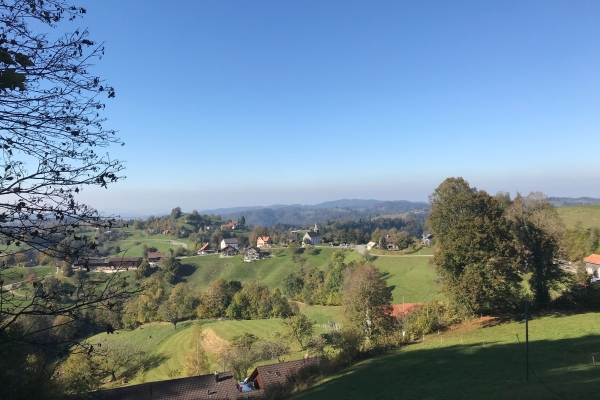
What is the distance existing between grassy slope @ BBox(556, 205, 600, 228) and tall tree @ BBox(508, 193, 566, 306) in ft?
116

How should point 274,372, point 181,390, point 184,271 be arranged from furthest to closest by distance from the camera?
point 184,271 → point 274,372 → point 181,390

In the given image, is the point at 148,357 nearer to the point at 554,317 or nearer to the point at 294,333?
the point at 294,333

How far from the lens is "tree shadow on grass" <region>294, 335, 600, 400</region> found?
31.3 ft

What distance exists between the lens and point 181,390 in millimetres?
21875

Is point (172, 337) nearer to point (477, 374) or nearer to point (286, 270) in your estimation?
point (286, 270)

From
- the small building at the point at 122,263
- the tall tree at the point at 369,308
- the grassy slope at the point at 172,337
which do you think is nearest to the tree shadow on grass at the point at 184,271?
the grassy slope at the point at 172,337

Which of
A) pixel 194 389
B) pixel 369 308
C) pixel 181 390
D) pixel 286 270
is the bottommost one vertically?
pixel 286 270

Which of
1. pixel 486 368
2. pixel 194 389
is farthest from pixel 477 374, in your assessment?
pixel 194 389

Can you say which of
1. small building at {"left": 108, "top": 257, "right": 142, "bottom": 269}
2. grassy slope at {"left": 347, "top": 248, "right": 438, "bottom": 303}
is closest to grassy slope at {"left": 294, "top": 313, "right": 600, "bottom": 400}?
small building at {"left": 108, "top": 257, "right": 142, "bottom": 269}

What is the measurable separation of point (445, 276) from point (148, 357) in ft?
112

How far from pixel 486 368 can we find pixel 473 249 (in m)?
7.80

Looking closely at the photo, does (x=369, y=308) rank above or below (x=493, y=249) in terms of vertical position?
below

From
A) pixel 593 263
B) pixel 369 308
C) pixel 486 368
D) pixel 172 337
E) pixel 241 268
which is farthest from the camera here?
pixel 241 268

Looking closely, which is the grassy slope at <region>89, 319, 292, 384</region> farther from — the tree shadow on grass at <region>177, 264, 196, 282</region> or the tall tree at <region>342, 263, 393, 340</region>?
the tree shadow on grass at <region>177, 264, 196, 282</region>
